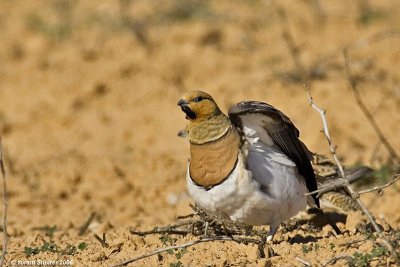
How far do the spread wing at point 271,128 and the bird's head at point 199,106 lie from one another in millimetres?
240

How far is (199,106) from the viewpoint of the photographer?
5434mm

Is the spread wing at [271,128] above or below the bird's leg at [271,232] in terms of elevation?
above

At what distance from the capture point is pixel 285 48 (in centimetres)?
1143

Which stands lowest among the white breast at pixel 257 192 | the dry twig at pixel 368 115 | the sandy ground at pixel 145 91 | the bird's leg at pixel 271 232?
the bird's leg at pixel 271 232

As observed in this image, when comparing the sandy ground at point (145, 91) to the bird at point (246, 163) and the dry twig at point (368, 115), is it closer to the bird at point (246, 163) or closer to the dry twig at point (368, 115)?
the dry twig at point (368, 115)

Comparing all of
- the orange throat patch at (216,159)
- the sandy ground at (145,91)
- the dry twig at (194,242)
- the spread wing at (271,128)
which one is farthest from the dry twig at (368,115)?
the dry twig at (194,242)

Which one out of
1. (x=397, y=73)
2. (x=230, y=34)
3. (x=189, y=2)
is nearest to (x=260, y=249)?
(x=397, y=73)

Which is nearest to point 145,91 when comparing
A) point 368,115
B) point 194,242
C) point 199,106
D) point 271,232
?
point 368,115

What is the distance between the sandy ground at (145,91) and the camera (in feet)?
27.0

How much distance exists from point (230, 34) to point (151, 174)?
153 inches

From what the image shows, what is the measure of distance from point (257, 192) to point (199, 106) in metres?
0.80

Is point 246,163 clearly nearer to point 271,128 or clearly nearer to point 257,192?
point 257,192

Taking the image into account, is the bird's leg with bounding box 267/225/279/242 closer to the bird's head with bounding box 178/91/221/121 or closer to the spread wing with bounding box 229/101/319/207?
the spread wing with bounding box 229/101/319/207

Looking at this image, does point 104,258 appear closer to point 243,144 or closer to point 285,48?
point 243,144
